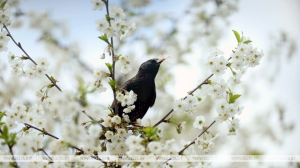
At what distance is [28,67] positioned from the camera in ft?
5.74

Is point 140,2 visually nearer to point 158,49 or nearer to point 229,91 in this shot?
point 158,49

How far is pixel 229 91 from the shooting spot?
5.72 ft

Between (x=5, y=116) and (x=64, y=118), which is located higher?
(x=5, y=116)

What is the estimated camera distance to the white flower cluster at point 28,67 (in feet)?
5.64

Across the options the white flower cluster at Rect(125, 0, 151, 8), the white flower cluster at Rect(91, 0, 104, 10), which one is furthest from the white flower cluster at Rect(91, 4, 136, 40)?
the white flower cluster at Rect(125, 0, 151, 8)

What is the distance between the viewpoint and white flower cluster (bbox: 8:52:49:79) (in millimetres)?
1720

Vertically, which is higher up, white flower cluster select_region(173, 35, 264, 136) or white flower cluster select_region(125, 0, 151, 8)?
white flower cluster select_region(125, 0, 151, 8)

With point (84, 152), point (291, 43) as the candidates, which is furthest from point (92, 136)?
point (291, 43)

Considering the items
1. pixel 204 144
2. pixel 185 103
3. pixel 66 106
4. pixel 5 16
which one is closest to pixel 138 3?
pixel 5 16

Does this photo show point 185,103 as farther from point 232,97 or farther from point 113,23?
point 113,23

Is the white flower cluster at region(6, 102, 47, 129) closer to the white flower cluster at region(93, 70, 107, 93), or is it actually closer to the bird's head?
the white flower cluster at region(93, 70, 107, 93)

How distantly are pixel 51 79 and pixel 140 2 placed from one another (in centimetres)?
239

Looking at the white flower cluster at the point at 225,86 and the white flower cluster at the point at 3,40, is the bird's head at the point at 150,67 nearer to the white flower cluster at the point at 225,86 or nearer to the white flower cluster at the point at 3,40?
the white flower cluster at the point at 225,86

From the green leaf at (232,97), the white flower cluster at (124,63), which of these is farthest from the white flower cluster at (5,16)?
the green leaf at (232,97)
